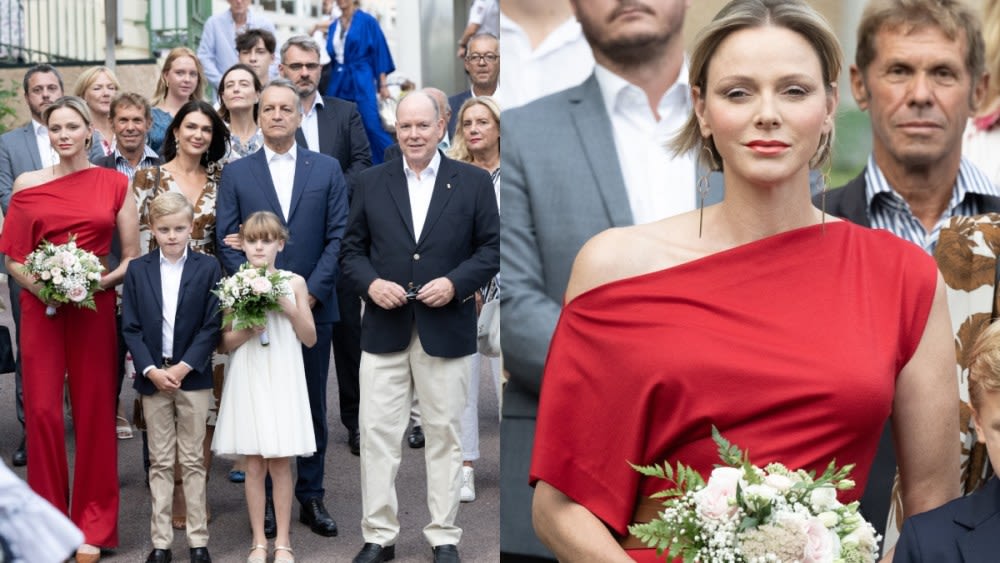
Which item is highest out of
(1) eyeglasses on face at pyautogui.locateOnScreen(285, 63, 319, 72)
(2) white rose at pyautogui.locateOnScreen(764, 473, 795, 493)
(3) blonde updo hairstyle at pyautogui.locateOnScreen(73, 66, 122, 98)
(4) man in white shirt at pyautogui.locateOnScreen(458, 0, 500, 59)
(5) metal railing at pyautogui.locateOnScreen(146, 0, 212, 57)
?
(5) metal railing at pyautogui.locateOnScreen(146, 0, 212, 57)

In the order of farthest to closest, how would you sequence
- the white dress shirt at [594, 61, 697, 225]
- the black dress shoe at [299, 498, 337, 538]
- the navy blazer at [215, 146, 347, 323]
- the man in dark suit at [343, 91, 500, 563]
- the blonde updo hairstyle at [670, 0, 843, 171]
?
the black dress shoe at [299, 498, 337, 538] → the navy blazer at [215, 146, 347, 323] → the man in dark suit at [343, 91, 500, 563] → the white dress shirt at [594, 61, 697, 225] → the blonde updo hairstyle at [670, 0, 843, 171]

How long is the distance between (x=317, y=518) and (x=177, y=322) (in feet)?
4.30

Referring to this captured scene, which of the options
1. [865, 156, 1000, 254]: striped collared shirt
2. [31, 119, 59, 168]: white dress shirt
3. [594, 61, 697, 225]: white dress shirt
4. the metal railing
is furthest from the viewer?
the metal railing

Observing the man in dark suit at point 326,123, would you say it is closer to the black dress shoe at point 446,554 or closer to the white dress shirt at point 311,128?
the white dress shirt at point 311,128

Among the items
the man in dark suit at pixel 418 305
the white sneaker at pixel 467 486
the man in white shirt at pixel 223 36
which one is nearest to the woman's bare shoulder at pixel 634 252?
the man in dark suit at pixel 418 305

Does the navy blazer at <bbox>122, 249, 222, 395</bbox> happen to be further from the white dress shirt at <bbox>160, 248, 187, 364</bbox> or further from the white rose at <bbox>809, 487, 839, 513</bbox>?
the white rose at <bbox>809, 487, 839, 513</bbox>

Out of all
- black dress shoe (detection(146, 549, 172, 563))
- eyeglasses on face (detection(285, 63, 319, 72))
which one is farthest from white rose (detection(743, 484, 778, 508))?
eyeglasses on face (detection(285, 63, 319, 72))

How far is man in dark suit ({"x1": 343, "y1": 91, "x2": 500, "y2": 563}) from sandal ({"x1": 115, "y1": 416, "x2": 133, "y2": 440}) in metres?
2.82

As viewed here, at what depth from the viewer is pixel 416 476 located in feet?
25.3

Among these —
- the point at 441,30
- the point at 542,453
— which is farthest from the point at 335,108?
the point at 542,453

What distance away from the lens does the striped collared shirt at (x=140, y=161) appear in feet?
25.4

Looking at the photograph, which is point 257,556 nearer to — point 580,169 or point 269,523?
point 269,523

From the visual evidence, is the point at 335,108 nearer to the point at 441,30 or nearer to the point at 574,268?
the point at 441,30

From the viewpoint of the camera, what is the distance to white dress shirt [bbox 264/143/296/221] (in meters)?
6.78
